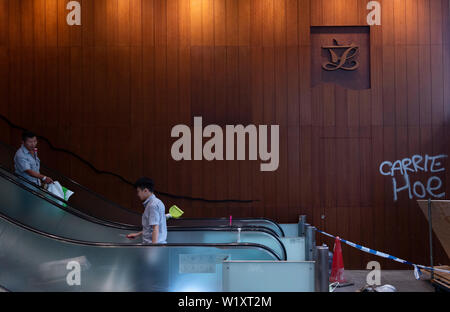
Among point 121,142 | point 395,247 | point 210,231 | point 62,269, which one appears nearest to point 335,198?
Result: point 395,247

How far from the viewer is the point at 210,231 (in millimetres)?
6793

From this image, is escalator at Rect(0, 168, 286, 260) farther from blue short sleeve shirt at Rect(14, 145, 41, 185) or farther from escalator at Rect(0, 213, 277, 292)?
escalator at Rect(0, 213, 277, 292)

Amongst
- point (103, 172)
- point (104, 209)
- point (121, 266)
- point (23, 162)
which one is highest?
point (103, 172)

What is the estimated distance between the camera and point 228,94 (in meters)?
8.98

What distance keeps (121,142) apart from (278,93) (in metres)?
3.04

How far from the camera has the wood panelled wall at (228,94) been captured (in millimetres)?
8898

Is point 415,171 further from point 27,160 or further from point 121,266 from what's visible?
point 27,160

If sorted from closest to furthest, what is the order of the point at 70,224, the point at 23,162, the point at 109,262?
the point at 109,262
the point at 70,224
the point at 23,162

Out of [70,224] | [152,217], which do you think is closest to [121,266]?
[152,217]

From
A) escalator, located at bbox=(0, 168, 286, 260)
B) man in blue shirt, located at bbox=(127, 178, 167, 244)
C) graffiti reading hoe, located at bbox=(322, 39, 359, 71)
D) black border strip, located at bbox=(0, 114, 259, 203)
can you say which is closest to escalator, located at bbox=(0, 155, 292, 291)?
man in blue shirt, located at bbox=(127, 178, 167, 244)

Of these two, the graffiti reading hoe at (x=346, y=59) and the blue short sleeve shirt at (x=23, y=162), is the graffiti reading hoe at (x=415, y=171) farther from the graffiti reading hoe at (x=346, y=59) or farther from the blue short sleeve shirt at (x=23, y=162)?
the blue short sleeve shirt at (x=23, y=162)

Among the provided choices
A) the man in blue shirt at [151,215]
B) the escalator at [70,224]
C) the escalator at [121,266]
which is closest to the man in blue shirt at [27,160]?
the escalator at [70,224]
